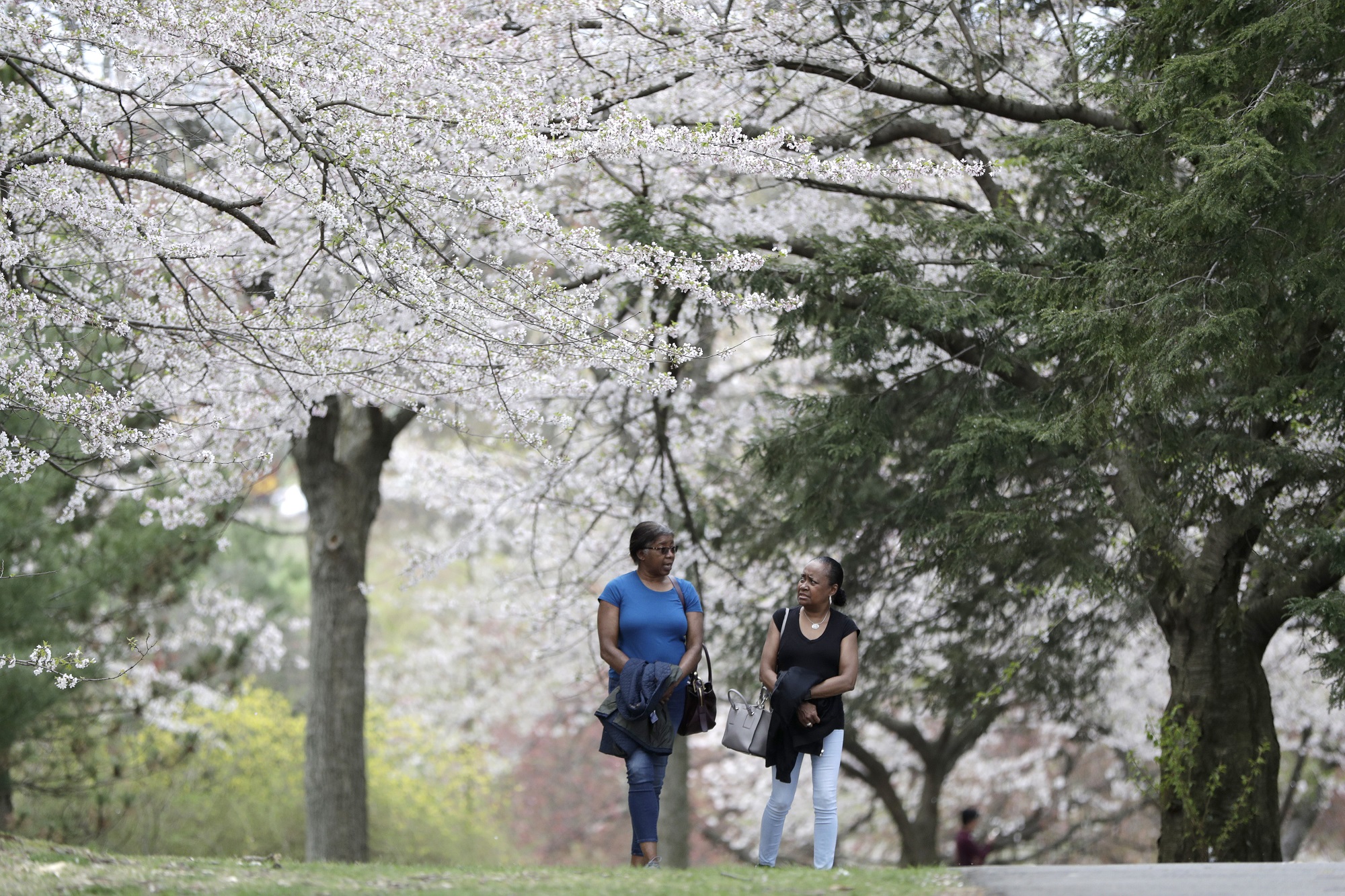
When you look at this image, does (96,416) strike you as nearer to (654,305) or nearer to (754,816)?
Result: (654,305)

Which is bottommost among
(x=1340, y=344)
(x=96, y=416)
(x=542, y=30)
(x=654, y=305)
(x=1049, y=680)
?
(x=1049, y=680)

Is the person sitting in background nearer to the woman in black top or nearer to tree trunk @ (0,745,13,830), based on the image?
the woman in black top

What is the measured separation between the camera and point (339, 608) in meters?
11.0

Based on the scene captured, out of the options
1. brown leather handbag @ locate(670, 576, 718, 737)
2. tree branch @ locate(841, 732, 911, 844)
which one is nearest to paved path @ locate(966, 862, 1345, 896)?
brown leather handbag @ locate(670, 576, 718, 737)

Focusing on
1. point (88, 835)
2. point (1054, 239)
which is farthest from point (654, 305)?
point (88, 835)

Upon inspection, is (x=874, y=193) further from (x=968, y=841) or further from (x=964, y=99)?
(x=968, y=841)

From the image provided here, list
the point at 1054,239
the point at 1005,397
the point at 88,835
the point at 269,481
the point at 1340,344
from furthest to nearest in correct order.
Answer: the point at 269,481, the point at 88,835, the point at 1005,397, the point at 1054,239, the point at 1340,344

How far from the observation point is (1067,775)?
19.5 meters

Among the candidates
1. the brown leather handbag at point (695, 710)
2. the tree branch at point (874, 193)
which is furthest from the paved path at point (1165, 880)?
the tree branch at point (874, 193)

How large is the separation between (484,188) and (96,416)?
6.84 ft

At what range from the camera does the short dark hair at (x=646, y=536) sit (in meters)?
6.04

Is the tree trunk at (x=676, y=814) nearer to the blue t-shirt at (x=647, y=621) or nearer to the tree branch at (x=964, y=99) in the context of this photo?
the tree branch at (x=964, y=99)

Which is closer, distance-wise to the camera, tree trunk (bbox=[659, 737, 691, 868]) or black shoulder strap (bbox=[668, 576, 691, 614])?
black shoulder strap (bbox=[668, 576, 691, 614])

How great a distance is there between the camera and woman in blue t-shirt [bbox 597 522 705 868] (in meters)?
5.94
